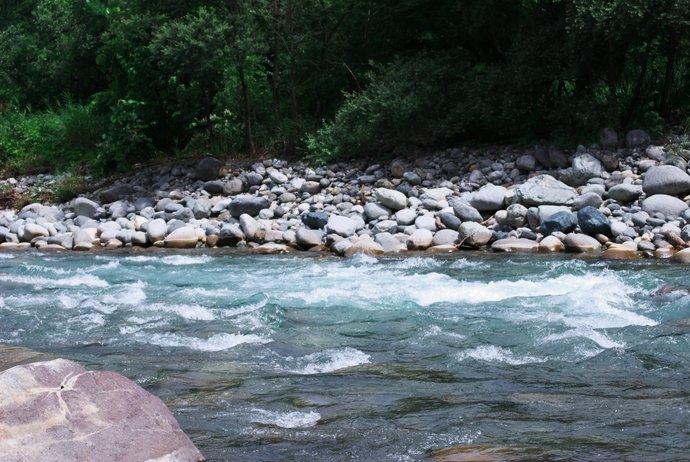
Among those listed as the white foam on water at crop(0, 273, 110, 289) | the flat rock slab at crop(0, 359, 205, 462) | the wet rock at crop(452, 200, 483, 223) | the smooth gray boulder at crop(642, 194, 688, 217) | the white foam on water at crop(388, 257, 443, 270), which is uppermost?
the flat rock slab at crop(0, 359, 205, 462)

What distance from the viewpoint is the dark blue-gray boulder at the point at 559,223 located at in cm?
1118

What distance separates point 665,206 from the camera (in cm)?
1130

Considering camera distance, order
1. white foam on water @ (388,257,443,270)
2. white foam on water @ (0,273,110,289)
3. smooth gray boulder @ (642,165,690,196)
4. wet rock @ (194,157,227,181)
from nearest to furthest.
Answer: white foam on water @ (0,273,110,289), white foam on water @ (388,257,443,270), smooth gray boulder @ (642,165,690,196), wet rock @ (194,157,227,181)

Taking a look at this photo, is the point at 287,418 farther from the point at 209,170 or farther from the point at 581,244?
the point at 209,170

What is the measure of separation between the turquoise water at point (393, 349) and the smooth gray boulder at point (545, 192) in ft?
5.79

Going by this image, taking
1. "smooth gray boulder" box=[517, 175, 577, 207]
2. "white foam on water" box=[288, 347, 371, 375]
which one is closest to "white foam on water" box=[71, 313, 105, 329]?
"white foam on water" box=[288, 347, 371, 375]

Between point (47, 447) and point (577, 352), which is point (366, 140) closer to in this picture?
point (577, 352)

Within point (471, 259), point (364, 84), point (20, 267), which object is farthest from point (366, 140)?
point (20, 267)

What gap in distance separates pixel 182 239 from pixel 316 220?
2004mm

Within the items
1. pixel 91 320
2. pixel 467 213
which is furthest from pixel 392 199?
pixel 91 320

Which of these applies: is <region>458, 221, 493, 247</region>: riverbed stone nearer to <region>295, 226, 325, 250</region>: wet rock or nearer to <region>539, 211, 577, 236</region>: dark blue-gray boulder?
<region>539, 211, 577, 236</region>: dark blue-gray boulder

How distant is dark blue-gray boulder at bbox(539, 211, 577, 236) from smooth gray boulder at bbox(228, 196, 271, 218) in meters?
4.63

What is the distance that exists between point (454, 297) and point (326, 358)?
250 cm

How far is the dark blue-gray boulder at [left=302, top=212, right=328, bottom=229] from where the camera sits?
1253 cm
